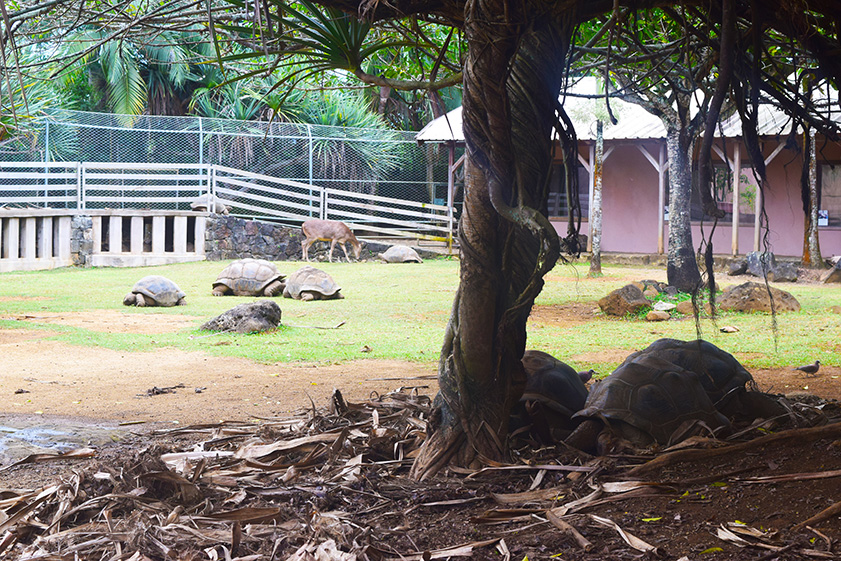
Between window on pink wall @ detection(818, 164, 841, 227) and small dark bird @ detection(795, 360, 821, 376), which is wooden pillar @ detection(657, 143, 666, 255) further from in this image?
small dark bird @ detection(795, 360, 821, 376)

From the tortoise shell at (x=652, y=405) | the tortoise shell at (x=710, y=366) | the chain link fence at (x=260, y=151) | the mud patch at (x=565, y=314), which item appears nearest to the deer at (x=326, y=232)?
the chain link fence at (x=260, y=151)

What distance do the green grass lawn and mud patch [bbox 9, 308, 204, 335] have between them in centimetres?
18

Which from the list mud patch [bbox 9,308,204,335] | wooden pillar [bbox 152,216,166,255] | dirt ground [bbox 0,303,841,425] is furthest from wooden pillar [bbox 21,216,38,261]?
dirt ground [bbox 0,303,841,425]

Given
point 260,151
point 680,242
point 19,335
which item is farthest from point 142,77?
point 680,242

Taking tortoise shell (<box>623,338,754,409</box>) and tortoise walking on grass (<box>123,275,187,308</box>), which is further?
tortoise walking on grass (<box>123,275,187,308</box>)

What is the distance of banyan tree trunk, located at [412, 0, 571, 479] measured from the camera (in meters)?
3.34

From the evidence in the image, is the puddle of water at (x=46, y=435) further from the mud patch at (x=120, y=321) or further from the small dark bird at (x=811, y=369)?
the small dark bird at (x=811, y=369)

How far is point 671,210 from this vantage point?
13.8 m

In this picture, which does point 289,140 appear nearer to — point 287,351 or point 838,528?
point 287,351

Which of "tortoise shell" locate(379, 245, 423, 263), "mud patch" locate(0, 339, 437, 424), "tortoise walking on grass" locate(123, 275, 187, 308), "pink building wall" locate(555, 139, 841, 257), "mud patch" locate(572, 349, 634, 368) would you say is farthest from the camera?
"tortoise shell" locate(379, 245, 423, 263)

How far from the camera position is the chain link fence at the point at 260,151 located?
73.8 feet

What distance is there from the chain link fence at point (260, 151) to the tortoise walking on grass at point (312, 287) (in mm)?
8530

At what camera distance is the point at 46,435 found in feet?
16.3

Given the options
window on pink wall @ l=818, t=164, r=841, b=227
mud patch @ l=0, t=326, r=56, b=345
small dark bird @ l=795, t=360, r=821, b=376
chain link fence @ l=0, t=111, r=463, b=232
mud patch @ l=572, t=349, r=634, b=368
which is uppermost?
chain link fence @ l=0, t=111, r=463, b=232
